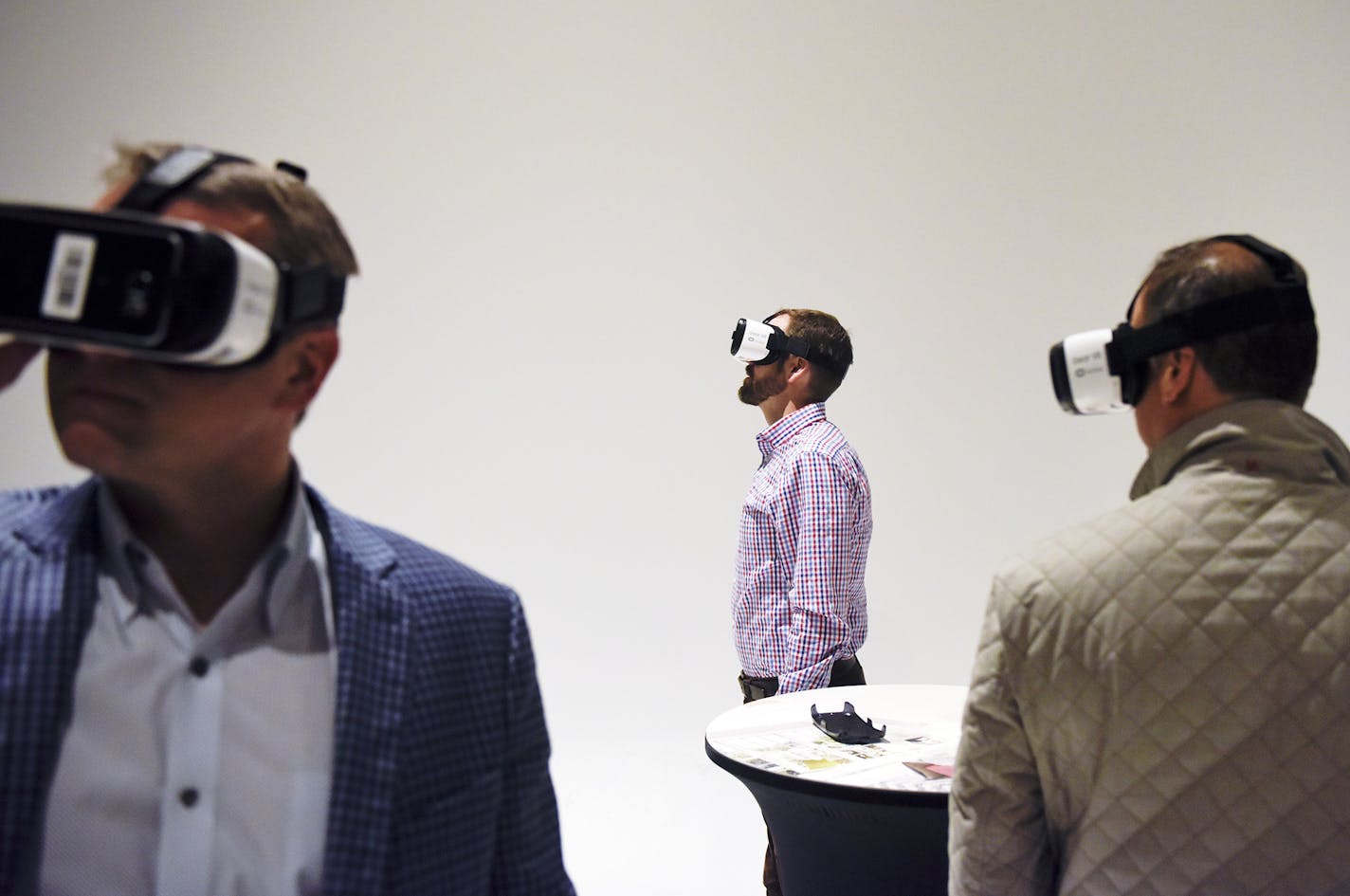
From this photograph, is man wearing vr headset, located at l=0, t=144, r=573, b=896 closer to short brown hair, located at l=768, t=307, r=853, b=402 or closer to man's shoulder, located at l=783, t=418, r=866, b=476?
man's shoulder, located at l=783, t=418, r=866, b=476

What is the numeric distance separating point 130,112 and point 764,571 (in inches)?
122

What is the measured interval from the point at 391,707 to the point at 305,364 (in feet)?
1.09

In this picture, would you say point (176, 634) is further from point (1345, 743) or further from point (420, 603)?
point (1345, 743)

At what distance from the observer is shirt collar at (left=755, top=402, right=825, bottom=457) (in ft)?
10.0

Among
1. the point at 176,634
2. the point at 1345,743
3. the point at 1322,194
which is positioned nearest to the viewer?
the point at 176,634

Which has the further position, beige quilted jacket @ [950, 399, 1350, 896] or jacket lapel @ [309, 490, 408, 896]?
beige quilted jacket @ [950, 399, 1350, 896]

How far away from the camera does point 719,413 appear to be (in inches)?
176

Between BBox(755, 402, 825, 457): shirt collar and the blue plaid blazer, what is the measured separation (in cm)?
205

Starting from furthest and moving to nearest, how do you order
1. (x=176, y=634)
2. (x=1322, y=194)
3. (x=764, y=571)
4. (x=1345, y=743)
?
(x=1322, y=194) < (x=764, y=571) < (x=1345, y=743) < (x=176, y=634)

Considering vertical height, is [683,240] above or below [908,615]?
above

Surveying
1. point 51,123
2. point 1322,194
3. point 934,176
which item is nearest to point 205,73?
point 51,123

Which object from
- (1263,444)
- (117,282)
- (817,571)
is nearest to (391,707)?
(117,282)

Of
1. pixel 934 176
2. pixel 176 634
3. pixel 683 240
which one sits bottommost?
pixel 176 634

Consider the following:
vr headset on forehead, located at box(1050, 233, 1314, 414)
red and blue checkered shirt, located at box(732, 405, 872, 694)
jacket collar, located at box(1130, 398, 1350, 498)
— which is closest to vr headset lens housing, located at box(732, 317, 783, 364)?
red and blue checkered shirt, located at box(732, 405, 872, 694)
